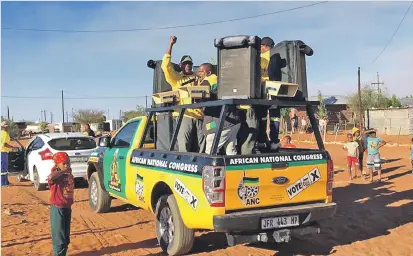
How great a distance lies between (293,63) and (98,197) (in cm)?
452

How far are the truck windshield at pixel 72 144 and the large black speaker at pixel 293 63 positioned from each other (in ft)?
23.5

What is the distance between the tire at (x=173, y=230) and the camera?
568 centimetres

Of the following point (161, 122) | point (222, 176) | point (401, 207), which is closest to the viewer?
point (222, 176)

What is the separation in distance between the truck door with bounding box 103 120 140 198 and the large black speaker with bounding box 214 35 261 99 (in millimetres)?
2542

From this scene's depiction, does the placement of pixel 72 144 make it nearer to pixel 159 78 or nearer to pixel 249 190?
pixel 159 78

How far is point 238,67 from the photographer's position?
5641 mm

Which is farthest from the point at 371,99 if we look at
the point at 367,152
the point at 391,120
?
the point at 367,152

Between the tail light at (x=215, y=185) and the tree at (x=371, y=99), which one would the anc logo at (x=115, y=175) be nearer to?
the tail light at (x=215, y=185)

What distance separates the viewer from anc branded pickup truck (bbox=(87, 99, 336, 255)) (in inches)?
204

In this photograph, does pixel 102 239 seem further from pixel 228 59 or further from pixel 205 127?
pixel 228 59

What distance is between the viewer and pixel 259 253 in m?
6.17

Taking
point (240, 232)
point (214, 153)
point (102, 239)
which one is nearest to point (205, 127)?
point (214, 153)

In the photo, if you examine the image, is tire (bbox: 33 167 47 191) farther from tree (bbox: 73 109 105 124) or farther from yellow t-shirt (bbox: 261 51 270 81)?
tree (bbox: 73 109 105 124)

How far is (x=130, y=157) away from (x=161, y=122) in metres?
0.74
